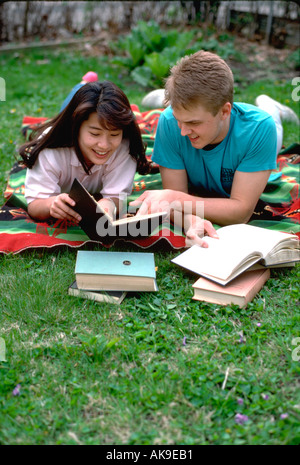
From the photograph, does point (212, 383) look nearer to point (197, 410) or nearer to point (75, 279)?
point (197, 410)

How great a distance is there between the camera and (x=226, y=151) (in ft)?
8.85

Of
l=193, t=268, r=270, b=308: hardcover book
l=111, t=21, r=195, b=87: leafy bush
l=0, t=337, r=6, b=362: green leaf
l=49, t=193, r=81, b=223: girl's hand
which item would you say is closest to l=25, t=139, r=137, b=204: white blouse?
l=49, t=193, r=81, b=223: girl's hand

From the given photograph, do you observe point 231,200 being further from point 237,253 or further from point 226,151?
point 237,253

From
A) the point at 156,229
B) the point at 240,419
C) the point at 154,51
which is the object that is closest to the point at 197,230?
the point at 156,229

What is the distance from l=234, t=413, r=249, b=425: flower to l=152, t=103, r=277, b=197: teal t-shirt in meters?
1.48

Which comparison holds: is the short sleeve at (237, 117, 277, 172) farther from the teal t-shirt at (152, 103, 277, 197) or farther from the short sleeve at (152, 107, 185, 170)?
the short sleeve at (152, 107, 185, 170)

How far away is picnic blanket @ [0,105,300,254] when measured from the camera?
2555 millimetres

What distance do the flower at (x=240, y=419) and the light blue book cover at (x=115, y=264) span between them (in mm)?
757

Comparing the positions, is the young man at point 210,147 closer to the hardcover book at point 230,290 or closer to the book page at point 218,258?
the book page at point 218,258

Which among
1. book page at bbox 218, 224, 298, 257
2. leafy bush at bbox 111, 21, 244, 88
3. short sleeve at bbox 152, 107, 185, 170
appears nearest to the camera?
book page at bbox 218, 224, 298, 257

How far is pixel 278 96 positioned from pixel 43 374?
15.9 feet

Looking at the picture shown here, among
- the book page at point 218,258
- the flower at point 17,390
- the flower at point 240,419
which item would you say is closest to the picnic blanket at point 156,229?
the book page at point 218,258

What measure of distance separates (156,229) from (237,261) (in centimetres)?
66

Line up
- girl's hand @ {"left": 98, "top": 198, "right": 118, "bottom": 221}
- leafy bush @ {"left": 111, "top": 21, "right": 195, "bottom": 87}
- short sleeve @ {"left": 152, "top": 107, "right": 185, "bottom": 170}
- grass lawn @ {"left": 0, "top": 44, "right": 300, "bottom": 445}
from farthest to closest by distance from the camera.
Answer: leafy bush @ {"left": 111, "top": 21, "right": 195, "bottom": 87}, short sleeve @ {"left": 152, "top": 107, "right": 185, "bottom": 170}, girl's hand @ {"left": 98, "top": 198, "right": 118, "bottom": 221}, grass lawn @ {"left": 0, "top": 44, "right": 300, "bottom": 445}
